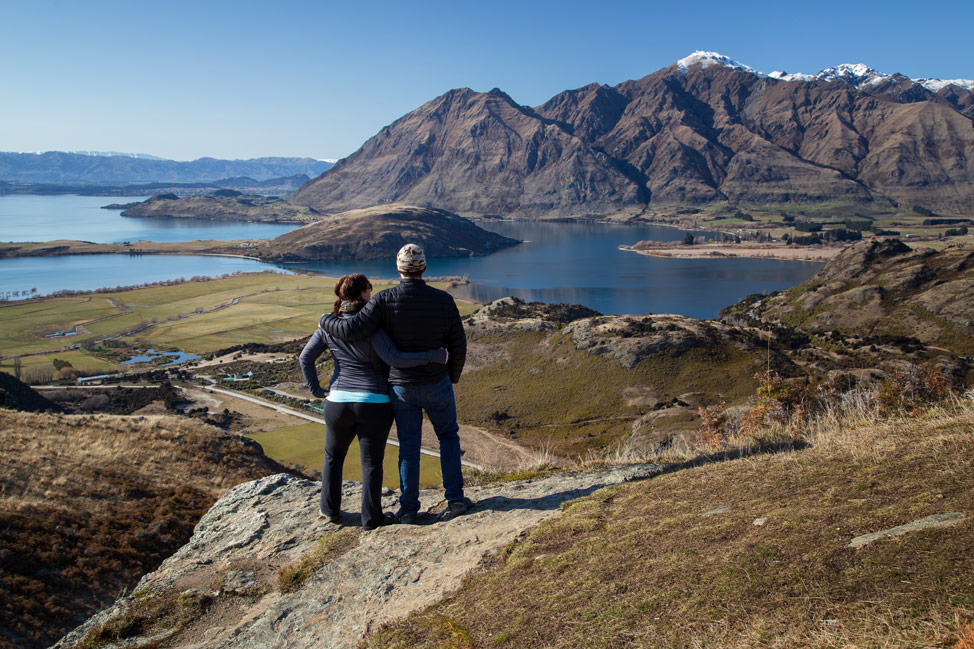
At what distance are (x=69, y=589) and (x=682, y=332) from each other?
212 feet

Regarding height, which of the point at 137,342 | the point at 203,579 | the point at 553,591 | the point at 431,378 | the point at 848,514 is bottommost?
the point at 137,342

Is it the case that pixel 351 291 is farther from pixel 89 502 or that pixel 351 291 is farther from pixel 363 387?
pixel 89 502

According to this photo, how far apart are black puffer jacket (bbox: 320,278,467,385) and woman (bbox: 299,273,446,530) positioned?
0.14 meters

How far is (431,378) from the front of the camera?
739cm

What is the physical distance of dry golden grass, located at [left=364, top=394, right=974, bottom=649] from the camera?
149 inches

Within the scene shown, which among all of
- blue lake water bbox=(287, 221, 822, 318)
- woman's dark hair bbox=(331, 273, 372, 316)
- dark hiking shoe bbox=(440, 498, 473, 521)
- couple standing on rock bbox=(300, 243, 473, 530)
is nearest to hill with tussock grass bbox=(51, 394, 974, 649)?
dark hiking shoe bbox=(440, 498, 473, 521)

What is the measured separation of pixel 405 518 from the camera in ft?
25.6

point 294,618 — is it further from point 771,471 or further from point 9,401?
point 9,401

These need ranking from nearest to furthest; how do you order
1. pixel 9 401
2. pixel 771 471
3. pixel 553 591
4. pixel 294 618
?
pixel 553 591
pixel 294 618
pixel 771 471
pixel 9 401

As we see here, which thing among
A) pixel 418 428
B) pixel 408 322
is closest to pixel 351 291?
pixel 408 322

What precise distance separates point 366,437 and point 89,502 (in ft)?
26.8

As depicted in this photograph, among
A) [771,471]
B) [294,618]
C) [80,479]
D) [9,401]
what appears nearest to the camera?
[294,618]

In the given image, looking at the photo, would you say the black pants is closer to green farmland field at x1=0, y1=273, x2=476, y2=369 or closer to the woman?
the woman

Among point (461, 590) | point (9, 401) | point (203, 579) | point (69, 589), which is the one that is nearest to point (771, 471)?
point (461, 590)
